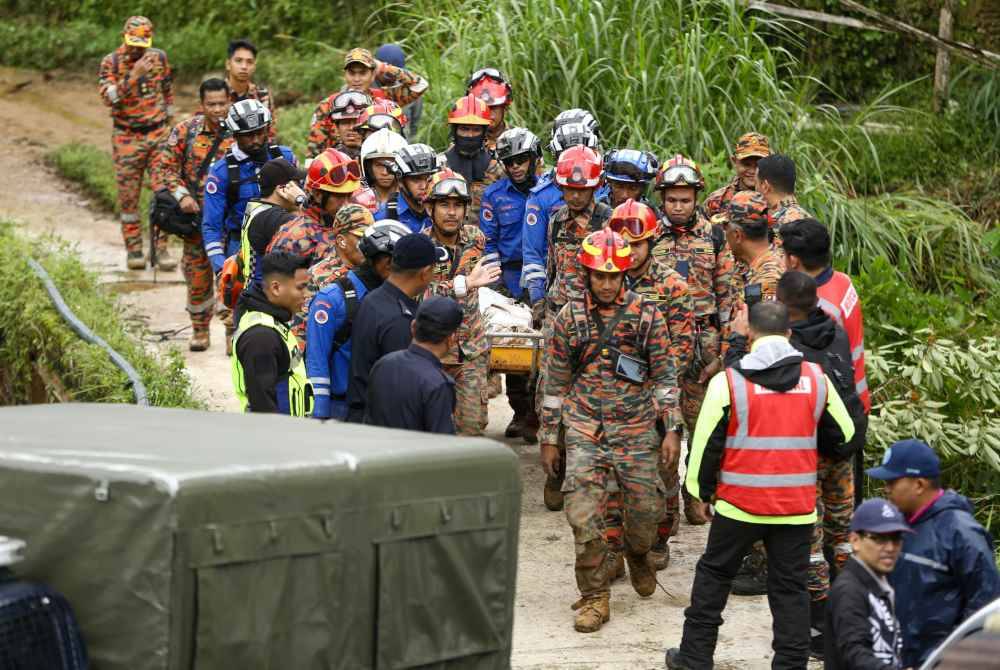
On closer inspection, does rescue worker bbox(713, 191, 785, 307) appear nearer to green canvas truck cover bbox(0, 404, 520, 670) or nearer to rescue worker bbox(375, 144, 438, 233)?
rescue worker bbox(375, 144, 438, 233)

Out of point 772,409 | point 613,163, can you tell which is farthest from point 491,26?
point 772,409

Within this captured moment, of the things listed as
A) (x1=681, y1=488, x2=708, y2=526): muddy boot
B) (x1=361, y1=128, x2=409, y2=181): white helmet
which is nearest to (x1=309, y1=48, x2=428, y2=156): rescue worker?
(x1=361, y1=128, x2=409, y2=181): white helmet

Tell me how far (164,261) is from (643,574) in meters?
8.66

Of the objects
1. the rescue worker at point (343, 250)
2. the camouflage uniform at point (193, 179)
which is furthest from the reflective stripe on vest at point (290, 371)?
the camouflage uniform at point (193, 179)

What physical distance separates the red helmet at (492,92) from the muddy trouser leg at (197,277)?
2538 mm

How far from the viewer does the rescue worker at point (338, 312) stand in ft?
26.6

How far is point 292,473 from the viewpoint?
15.5ft

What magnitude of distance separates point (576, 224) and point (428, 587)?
4.83m

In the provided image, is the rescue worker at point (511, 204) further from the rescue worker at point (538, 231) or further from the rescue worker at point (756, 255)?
the rescue worker at point (756, 255)

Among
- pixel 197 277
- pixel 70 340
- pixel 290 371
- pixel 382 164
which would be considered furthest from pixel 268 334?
pixel 197 277

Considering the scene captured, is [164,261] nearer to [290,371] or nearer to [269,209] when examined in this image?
[269,209]

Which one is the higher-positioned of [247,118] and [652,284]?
[247,118]

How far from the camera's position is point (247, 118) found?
11.3 metres

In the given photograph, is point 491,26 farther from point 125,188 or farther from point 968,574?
point 968,574
